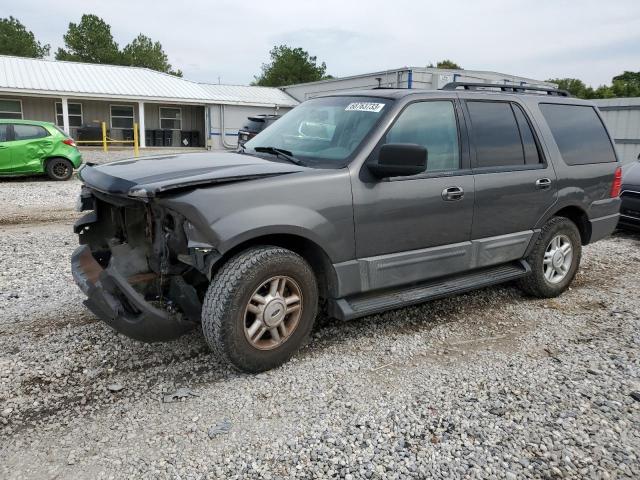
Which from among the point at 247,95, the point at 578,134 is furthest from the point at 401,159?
the point at 247,95

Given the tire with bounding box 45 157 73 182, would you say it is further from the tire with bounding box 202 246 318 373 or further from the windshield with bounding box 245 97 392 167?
the tire with bounding box 202 246 318 373

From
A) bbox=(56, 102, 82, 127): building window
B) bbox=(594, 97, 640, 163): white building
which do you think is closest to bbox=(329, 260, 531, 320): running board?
bbox=(594, 97, 640, 163): white building

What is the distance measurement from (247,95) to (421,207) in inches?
1187

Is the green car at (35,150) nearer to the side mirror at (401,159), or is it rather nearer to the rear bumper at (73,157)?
the rear bumper at (73,157)

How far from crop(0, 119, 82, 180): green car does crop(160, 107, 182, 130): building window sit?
17.0 metres

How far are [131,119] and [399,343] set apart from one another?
91.8 ft

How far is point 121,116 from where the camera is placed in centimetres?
2839

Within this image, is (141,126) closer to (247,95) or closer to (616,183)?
(247,95)

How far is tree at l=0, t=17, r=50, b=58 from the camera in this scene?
178 ft

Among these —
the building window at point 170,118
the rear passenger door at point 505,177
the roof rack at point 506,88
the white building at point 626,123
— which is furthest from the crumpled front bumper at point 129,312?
the building window at point 170,118

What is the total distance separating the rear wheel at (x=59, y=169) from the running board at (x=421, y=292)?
11.7 meters

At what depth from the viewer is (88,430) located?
2822 millimetres

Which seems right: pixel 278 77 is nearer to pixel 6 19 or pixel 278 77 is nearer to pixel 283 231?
pixel 6 19

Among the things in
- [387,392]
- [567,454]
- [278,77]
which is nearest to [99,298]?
[387,392]
